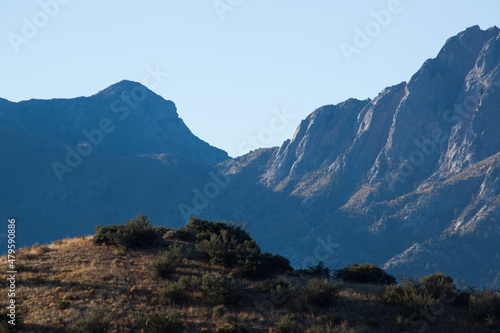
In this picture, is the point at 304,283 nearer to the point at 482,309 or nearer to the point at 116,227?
the point at 482,309

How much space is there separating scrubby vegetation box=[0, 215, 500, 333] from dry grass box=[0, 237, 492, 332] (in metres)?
0.05

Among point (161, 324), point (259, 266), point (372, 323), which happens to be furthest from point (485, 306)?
point (161, 324)

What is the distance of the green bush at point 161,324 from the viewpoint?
19359 mm

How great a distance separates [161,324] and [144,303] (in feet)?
9.28

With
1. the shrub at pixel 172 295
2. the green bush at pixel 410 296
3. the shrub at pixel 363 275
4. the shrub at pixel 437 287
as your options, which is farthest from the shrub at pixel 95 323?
the shrub at pixel 363 275

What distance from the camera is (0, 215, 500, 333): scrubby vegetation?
66.6ft

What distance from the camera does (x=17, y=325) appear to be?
1928 cm

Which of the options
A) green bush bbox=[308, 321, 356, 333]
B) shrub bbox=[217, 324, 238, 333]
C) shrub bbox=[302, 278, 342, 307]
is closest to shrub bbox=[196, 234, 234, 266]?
shrub bbox=[302, 278, 342, 307]

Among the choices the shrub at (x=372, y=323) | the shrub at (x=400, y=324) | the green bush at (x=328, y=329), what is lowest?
the shrub at (x=400, y=324)

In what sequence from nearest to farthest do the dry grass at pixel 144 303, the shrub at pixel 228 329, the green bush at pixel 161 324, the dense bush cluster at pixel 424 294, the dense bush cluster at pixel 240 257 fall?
the green bush at pixel 161 324
the shrub at pixel 228 329
the dry grass at pixel 144 303
the dense bush cluster at pixel 424 294
the dense bush cluster at pixel 240 257

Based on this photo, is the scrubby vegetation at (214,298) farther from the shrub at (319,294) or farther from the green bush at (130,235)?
the green bush at (130,235)

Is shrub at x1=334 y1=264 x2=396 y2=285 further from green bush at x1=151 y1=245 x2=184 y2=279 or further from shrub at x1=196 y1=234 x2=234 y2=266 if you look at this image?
green bush at x1=151 y1=245 x2=184 y2=279

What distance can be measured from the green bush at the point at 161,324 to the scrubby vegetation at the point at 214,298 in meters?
0.04

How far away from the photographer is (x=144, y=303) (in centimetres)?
2202
